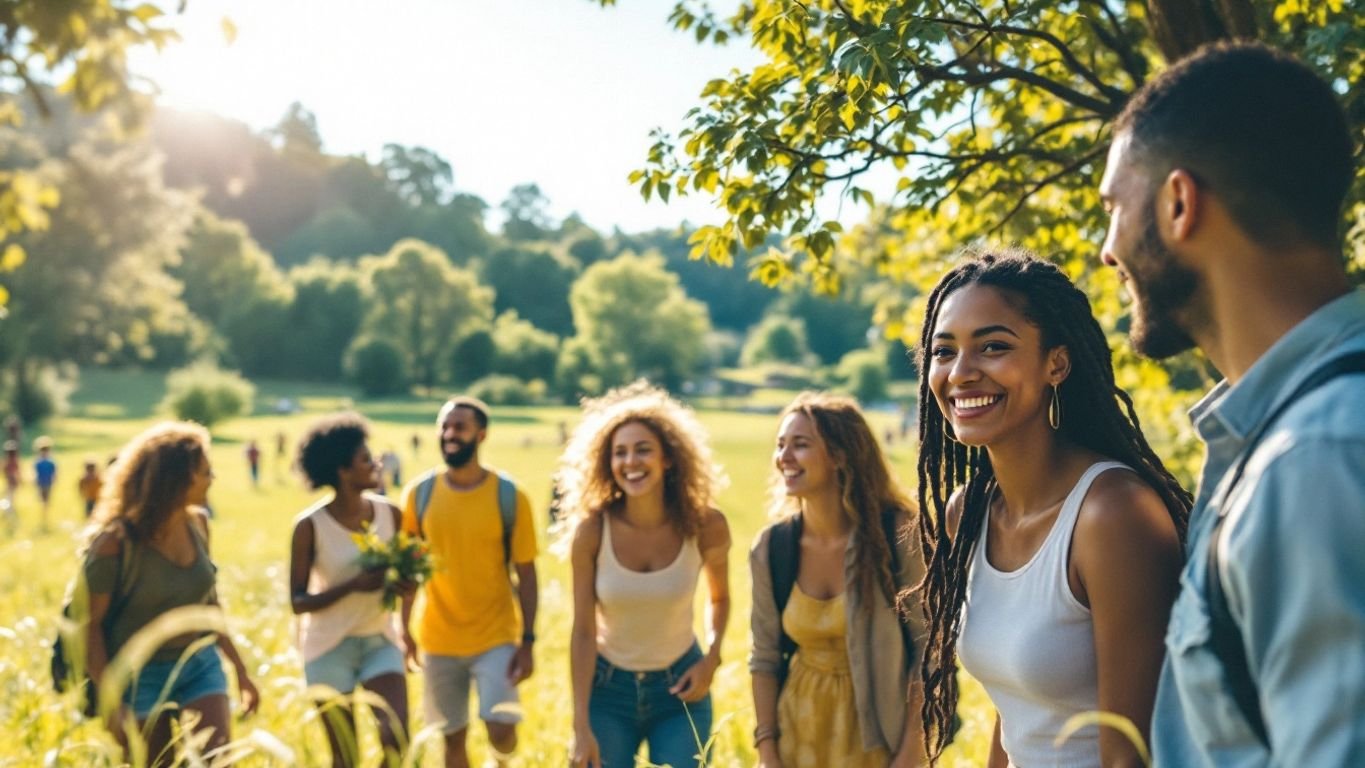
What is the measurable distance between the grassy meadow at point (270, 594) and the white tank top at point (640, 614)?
0.75 meters

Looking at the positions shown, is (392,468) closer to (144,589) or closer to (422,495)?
(422,495)

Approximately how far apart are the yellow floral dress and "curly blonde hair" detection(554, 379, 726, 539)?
1180 millimetres

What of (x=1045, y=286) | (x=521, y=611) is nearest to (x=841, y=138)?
(x=1045, y=286)

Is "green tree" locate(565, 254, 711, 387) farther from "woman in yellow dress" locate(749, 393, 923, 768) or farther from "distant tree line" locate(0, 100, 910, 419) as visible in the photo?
"woman in yellow dress" locate(749, 393, 923, 768)

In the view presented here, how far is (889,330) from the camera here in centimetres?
808

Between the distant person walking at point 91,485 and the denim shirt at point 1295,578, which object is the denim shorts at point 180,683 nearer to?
the denim shirt at point 1295,578

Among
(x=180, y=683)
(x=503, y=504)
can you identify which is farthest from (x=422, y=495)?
(x=180, y=683)

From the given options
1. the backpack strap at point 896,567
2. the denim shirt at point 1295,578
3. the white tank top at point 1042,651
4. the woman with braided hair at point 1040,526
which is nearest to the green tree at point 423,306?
the backpack strap at point 896,567

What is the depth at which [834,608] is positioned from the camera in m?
4.23

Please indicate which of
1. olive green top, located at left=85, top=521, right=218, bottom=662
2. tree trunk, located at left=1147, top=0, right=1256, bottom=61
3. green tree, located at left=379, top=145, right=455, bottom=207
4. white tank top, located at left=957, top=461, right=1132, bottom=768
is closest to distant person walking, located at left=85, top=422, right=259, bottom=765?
olive green top, located at left=85, top=521, right=218, bottom=662

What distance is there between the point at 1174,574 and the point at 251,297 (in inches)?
3673

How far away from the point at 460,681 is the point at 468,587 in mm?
546

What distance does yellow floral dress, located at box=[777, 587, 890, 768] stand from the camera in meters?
4.16

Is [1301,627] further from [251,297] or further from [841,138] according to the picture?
[251,297]
